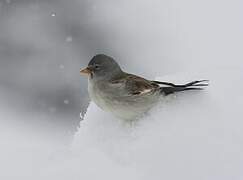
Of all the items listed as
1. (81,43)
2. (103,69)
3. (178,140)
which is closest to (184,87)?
Answer: (103,69)

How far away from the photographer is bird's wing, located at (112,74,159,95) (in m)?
4.26

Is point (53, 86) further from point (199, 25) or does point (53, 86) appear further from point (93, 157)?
point (93, 157)

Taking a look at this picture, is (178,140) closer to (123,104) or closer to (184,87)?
(184,87)

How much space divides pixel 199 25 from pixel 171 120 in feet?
28.5

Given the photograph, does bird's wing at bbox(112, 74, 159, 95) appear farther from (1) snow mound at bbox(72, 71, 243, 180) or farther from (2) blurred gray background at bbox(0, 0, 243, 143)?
(2) blurred gray background at bbox(0, 0, 243, 143)

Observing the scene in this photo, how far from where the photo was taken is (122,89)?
14.1ft

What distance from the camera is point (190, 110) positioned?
3.78 m

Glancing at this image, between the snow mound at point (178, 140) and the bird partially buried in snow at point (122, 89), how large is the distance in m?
0.09

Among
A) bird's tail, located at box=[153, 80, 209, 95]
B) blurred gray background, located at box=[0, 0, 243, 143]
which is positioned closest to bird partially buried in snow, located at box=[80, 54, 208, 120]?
bird's tail, located at box=[153, 80, 209, 95]

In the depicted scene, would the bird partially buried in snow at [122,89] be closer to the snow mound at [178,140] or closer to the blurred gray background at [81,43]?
the snow mound at [178,140]

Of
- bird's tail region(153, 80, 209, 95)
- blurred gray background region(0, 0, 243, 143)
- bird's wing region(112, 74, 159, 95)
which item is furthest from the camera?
blurred gray background region(0, 0, 243, 143)

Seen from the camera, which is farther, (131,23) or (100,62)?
(131,23)

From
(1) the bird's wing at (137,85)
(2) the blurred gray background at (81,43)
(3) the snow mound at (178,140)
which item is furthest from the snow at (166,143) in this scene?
(2) the blurred gray background at (81,43)

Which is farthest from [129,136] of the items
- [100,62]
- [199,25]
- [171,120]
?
[199,25]
